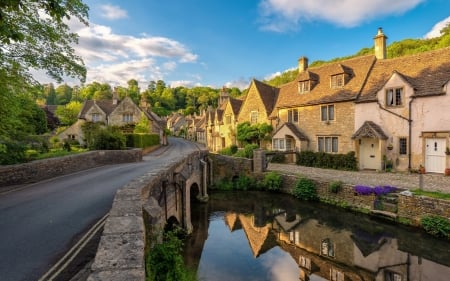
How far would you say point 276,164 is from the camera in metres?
28.7

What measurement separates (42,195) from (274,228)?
12.1 meters

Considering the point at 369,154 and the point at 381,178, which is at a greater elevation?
the point at 369,154

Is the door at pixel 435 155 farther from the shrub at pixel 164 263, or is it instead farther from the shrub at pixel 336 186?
the shrub at pixel 164 263

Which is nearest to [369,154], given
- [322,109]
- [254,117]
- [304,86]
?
[322,109]

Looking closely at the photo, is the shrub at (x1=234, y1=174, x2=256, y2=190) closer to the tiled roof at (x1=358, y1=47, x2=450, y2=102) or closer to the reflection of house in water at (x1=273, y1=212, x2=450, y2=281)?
the reflection of house in water at (x1=273, y1=212, x2=450, y2=281)

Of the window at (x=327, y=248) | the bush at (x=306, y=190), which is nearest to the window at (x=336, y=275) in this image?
the window at (x=327, y=248)

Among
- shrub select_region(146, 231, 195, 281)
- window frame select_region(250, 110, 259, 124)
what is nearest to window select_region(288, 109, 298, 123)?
window frame select_region(250, 110, 259, 124)

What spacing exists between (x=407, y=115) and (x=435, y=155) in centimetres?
356

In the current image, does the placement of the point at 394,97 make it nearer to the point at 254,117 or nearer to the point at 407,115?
the point at 407,115

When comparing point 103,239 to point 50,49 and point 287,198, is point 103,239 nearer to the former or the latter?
point 50,49

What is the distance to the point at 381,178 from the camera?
1928cm

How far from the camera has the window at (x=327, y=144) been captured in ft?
85.8

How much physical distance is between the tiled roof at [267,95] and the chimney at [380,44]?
12.9 meters

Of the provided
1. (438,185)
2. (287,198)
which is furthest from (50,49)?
(438,185)
